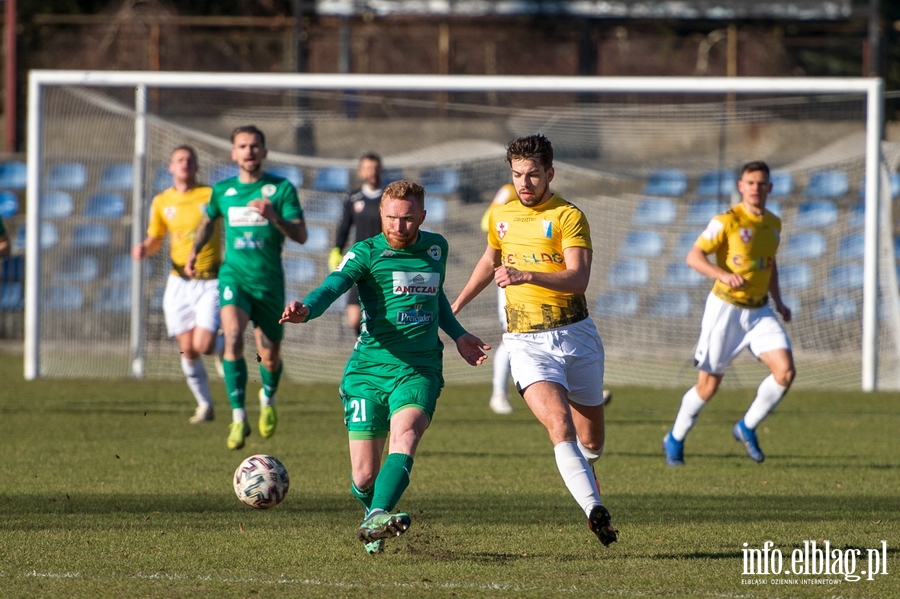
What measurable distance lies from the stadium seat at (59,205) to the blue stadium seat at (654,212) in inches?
292

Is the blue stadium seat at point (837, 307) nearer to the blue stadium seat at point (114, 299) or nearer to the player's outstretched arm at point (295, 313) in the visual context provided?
the blue stadium seat at point (114, 299)

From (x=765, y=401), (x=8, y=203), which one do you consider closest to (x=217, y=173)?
(x=8, y=203)

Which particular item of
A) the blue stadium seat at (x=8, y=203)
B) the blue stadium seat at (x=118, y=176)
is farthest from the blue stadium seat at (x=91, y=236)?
the blue stadium seat at (x=8, y=203)

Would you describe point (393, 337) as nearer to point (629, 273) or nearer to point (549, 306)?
point (549, 306)

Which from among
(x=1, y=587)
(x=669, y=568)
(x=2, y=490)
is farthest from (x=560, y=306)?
(x=2, y=490)

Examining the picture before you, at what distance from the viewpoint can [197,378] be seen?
10758 mm

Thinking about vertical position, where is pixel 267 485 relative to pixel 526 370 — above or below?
below

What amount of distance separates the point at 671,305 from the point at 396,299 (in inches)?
397

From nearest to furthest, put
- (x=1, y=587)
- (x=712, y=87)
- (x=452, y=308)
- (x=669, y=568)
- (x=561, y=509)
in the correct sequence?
1. (x=1, y=587)
2. (x=669, y=568)
3. (x=452, y=308)
4. (x=561, y=509)
5. (x=712, y=87)

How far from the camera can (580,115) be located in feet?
50.1

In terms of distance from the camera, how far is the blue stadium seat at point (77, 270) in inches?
604

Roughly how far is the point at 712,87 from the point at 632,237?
112 inches

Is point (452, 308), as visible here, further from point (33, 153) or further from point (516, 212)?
point (33, 153)

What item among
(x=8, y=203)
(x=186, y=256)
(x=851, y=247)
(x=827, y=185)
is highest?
(x=827, y=185)
